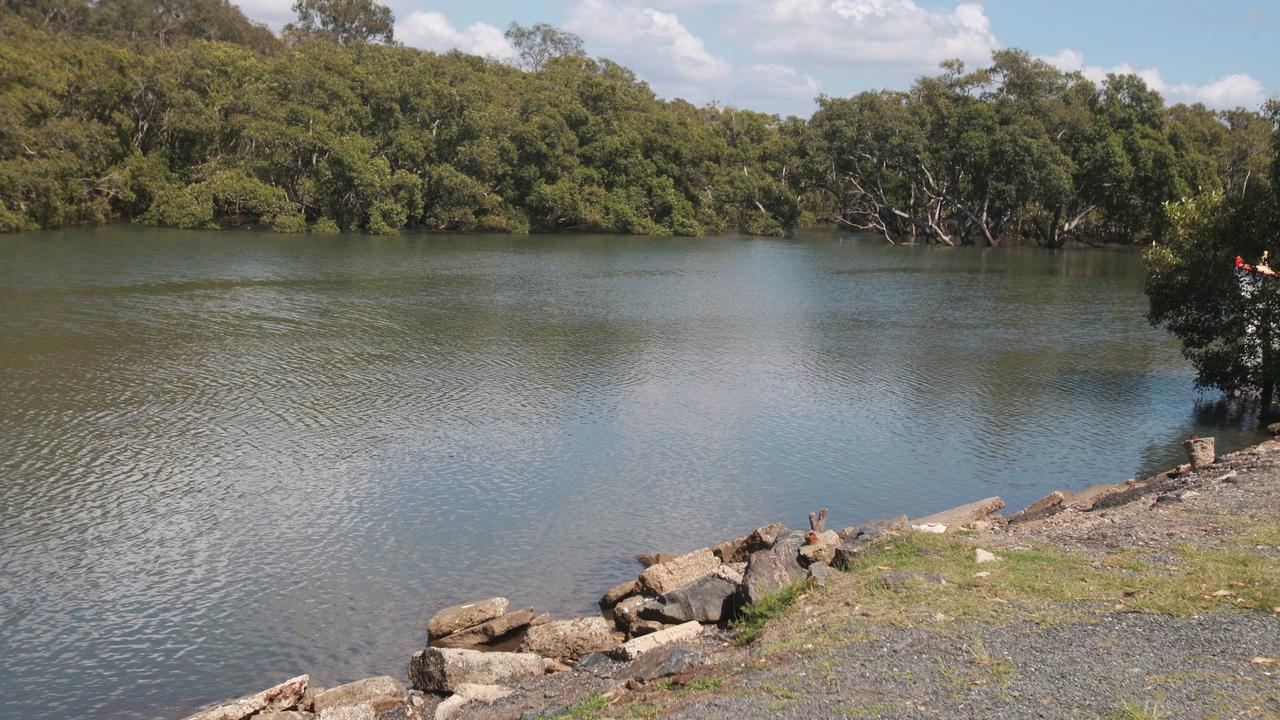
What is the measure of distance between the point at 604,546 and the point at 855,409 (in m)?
12.8

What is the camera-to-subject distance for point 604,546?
18766 mm

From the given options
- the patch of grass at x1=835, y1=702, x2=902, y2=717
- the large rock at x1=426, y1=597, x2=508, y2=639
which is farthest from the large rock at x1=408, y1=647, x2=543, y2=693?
the patch of grass at x1=835, y1=702, x2=902, y2=717

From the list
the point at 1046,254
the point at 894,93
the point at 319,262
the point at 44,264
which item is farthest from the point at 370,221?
the point at 1046,254

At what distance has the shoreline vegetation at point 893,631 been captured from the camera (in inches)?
378

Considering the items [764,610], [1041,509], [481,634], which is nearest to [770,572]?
[764,610]

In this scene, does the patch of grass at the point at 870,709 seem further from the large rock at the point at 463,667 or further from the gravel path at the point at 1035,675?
the large rock at the point at 463,667

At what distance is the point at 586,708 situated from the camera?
414 inches

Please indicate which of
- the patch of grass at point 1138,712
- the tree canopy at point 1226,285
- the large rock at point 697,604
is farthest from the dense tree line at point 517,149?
the patch of grass at point 1138,712

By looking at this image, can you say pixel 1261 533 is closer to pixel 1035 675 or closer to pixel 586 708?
pixel 1035 675

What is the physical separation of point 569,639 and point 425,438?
12.0m

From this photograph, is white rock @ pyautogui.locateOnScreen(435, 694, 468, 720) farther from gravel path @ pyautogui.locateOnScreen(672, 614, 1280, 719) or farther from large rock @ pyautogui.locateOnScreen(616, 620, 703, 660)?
gravel path @ pyautogui.locateOnScreen(672, 614, 1280, 719)

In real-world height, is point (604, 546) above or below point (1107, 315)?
below

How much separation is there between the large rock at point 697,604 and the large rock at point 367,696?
140 inches

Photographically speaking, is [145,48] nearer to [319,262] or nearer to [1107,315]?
[319,262]
